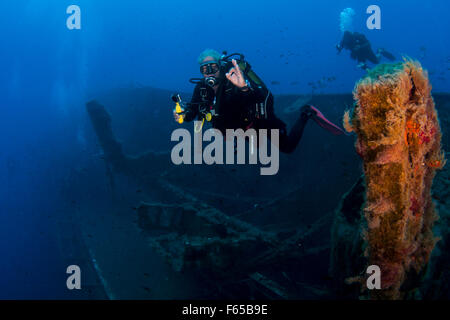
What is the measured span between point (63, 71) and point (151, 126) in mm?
118388

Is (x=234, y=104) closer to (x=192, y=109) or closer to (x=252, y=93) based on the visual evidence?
(x=252, y=93)

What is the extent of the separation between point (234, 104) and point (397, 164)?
2801 millimetres

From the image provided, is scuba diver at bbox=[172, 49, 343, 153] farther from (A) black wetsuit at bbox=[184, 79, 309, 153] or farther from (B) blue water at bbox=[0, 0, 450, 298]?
(B) blue water at bbox=[0, 0, 450, 298]

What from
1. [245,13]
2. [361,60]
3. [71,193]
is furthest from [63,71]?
[361,60]

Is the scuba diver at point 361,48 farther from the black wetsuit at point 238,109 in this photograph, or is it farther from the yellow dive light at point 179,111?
the yellow dive light at point 179,111

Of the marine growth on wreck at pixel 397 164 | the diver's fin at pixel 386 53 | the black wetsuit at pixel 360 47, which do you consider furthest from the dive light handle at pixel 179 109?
the diver's fin at pixel 386 53

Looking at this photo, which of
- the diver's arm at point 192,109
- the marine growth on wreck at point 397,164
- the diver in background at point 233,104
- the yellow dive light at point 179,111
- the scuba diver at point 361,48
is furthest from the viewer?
the scuba diver at point 361,48

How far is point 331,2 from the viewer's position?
125562 mm

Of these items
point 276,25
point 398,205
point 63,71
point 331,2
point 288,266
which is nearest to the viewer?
point 398,205

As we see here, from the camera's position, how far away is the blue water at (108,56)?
17.7 m

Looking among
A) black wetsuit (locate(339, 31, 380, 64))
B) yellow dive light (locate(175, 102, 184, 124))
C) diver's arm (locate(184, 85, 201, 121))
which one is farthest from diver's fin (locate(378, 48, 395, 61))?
yellow dive light (locate(175, 102, 184, 124))

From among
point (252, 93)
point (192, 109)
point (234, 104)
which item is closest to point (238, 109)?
point (234, 104)

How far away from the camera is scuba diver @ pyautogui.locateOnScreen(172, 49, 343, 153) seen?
428cm

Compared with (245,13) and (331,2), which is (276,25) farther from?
(331,2)
